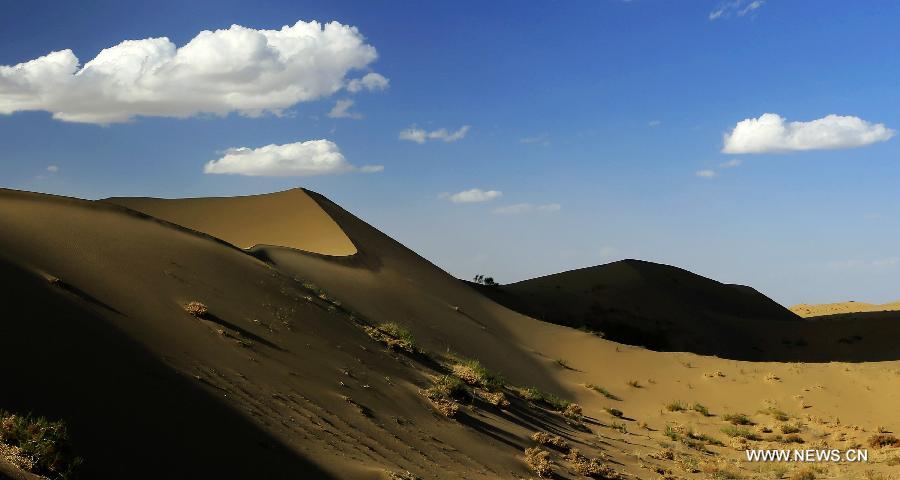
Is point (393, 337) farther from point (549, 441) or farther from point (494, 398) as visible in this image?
point (549, 441)

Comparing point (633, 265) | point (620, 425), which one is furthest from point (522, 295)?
point (620, 425)

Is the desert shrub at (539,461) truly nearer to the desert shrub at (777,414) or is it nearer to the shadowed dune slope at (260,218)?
the desert shrub at (777,414)

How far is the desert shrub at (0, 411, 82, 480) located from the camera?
247 inches

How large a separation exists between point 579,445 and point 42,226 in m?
11.2

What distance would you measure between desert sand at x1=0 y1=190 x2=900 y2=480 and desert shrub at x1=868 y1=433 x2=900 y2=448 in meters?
0.86

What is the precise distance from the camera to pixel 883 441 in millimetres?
16547

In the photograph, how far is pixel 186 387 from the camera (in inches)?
364

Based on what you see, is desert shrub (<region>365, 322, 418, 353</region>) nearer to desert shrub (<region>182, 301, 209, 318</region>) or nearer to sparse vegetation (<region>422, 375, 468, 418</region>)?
sparse vegetation (<region>422, 375, 468, 418</region>)

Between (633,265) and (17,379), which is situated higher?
(633,265)

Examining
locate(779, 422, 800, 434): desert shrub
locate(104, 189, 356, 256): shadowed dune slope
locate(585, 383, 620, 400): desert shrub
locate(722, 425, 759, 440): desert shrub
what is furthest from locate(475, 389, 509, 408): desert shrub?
locate(104, 189, 356, 256): shadowed dune slope

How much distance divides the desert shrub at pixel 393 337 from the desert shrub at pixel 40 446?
411 inches

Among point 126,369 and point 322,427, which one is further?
point 322,427

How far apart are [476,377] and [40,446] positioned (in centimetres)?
1143

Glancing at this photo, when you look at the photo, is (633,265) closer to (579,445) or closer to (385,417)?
(579,445)
